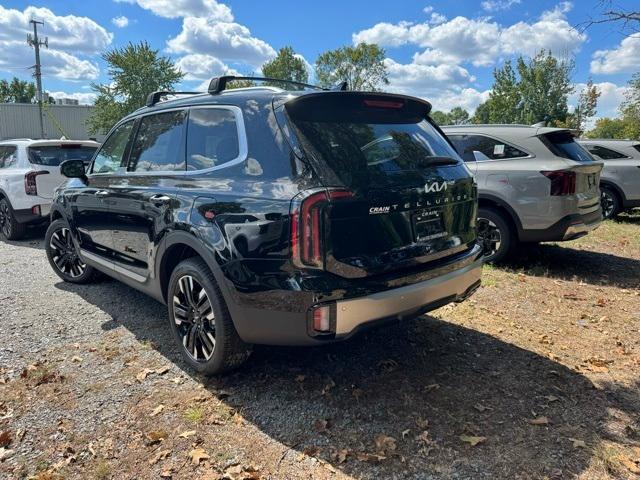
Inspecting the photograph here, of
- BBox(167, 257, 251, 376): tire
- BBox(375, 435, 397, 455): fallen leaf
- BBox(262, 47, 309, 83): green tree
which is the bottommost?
BBox(375, 435, 397, 455): fallen leaf

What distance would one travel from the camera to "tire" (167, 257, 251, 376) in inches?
121

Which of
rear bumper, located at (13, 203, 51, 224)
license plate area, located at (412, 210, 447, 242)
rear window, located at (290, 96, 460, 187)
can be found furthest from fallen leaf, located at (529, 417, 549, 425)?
rear bumper, located at (13, 203, 51, 224)

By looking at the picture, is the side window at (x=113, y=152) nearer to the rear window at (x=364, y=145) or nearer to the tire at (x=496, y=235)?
the rear window at (x=364, y=145)

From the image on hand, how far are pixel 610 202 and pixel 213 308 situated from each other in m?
10.1

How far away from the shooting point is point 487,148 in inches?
254

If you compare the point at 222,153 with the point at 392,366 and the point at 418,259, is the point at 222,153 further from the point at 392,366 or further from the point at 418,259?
the point at 392,366

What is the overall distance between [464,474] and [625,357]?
2074 mm

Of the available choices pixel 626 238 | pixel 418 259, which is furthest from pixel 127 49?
pixel 418 259

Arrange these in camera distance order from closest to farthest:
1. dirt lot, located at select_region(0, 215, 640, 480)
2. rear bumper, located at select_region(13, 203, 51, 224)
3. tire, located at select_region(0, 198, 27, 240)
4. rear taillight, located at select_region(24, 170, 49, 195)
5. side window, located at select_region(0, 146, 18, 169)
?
dirt lot, located at select_region(0, 215, 640, 480) < rear taillight, located at select_region(24, 170, 49, 195) < rear bumper, located at select_region(13, 203, 51, 224) < tire, located at select_region(0, 198, 27, 240) < side window, located at select_region(0, 146, 18, 169)

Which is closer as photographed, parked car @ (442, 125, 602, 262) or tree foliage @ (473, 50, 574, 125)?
parked car @ (442, 125, 602, 262)

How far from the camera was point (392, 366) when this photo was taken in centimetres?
354

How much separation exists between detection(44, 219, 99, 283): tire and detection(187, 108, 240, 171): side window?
2651 millimetres

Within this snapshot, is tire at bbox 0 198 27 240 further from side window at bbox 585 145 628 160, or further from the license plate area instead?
side window at bbox 585 145 628 160

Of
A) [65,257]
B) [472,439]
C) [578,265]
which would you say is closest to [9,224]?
[65,257]
